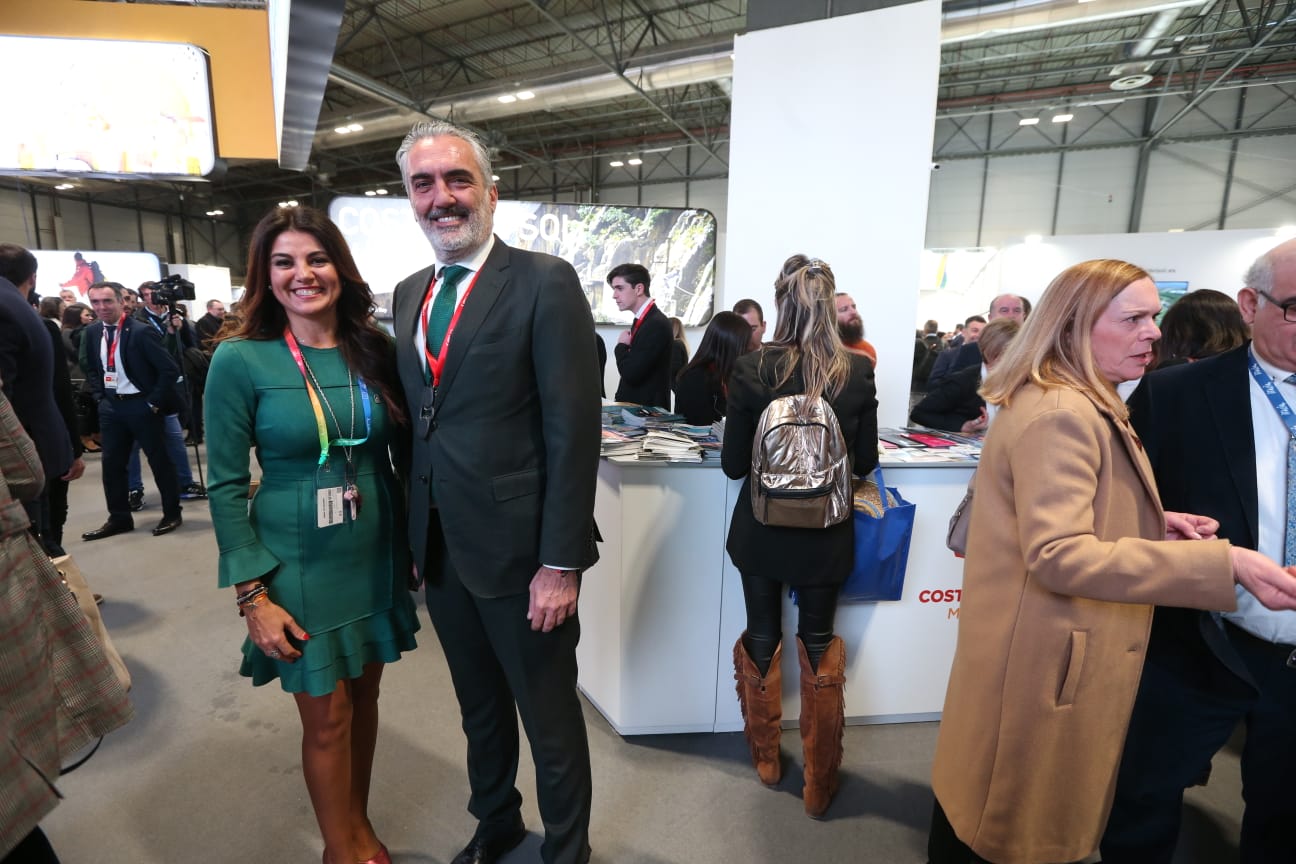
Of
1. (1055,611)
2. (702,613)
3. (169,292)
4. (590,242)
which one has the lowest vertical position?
(702,613)

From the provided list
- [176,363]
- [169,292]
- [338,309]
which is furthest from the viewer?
[169,292]

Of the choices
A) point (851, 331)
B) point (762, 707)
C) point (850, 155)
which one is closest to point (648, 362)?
point (851, 331)

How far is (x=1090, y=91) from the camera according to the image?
→ 9.92 m

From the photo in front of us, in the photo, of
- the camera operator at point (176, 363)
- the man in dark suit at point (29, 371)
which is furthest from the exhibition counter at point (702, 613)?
the camera operator at point (176, 363)

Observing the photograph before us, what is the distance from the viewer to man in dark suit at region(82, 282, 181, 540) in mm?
3834

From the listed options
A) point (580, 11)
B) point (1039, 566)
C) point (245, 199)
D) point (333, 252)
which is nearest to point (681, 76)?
point (580, 11)

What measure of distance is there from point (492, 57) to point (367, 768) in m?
11.1

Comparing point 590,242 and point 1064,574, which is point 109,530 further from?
point 1064,574

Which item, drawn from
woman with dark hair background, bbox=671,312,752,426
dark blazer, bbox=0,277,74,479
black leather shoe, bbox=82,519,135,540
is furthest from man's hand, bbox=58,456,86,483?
woman with dark hair background, bbox=671,312,752,426

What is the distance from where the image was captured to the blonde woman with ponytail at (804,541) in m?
1.67

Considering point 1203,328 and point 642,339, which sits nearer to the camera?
point 1203,328

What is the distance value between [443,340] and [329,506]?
45 cm

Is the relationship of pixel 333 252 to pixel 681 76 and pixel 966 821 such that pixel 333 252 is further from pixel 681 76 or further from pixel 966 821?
pixel 681 76

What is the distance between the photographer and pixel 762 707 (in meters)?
1.88
